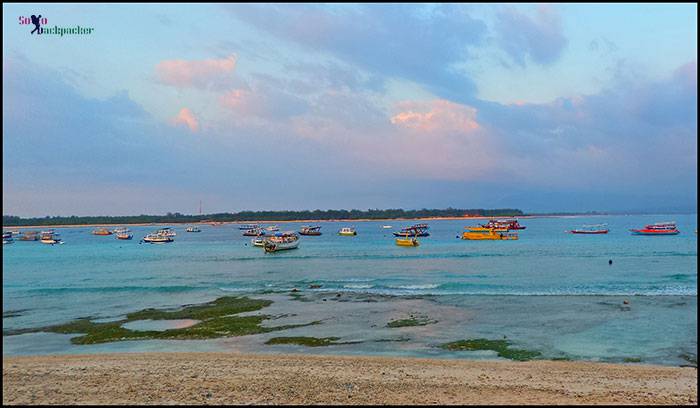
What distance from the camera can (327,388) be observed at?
1373 centimetres

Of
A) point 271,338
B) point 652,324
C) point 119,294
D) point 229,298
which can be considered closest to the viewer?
point 271,338

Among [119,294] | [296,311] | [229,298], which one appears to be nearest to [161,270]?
[119,294]

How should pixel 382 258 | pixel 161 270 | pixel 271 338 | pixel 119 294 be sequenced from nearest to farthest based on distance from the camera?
pixel 271 338 < pixel 119 294 < pixel 161 270 < pixel 382 258

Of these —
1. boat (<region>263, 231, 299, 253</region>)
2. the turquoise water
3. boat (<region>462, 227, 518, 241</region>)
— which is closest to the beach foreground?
the turquoise water

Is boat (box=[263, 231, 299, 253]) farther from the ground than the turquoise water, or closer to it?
farther from the ground

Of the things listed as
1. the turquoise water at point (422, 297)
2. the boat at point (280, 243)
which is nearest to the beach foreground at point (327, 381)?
the turquoise water at point (422, 297)

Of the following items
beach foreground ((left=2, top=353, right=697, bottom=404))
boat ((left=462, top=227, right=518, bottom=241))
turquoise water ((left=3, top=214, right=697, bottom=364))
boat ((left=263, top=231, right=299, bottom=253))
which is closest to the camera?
beach foreground ((left=2, top=353, right=697, bottom=404))

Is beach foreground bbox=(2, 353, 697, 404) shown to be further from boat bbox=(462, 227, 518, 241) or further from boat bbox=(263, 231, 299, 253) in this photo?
boat bbox=(462, 227, 518, 241)

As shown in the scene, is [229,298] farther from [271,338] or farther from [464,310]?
[464,310]

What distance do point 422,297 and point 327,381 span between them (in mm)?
18829

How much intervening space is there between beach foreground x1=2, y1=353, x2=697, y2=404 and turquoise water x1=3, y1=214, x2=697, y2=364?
2.17 meters

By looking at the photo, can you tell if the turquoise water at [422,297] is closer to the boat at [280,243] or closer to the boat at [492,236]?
the boat at [280,243]

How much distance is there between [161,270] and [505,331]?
4141 cm

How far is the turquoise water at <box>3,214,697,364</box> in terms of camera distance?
66.9 ft
